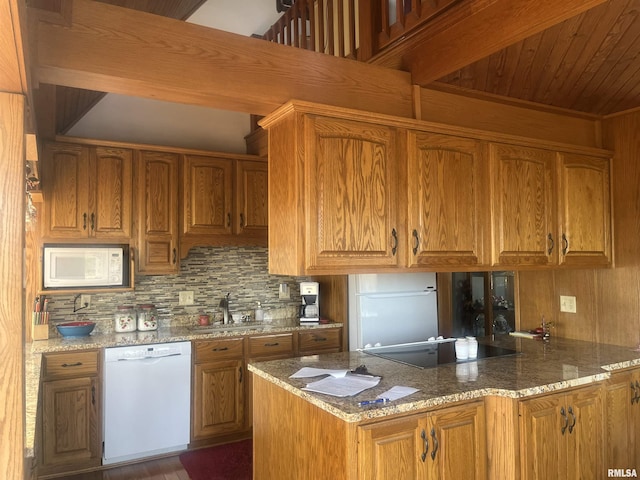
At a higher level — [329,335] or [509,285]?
[509,285]

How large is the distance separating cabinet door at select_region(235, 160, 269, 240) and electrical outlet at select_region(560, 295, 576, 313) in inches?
99.0

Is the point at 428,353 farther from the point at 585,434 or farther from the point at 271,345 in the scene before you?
the point at 271,345

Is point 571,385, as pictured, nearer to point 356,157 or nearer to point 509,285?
point 356,157

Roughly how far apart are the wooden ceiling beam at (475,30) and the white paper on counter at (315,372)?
1.58 meters

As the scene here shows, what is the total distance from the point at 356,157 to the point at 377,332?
233cm

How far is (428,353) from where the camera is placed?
2811 mm

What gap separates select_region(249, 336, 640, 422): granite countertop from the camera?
1.90 metres

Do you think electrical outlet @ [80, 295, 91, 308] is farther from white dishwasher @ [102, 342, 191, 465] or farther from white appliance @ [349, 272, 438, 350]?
white appliance @ [349, 272, 438, 350]

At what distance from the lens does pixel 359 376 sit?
225 cm

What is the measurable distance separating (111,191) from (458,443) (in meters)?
3.10

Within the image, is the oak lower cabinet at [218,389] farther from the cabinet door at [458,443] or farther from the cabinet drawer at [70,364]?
the cabinet door at [458,443]

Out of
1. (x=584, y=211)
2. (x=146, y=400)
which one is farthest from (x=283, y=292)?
(x=584, y=211)

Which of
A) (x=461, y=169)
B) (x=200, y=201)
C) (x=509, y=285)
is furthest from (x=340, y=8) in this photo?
(x=509, y=285)

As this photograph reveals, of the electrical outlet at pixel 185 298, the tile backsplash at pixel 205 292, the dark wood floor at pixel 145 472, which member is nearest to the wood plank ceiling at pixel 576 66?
the tile backsplash at pixel 205 292
